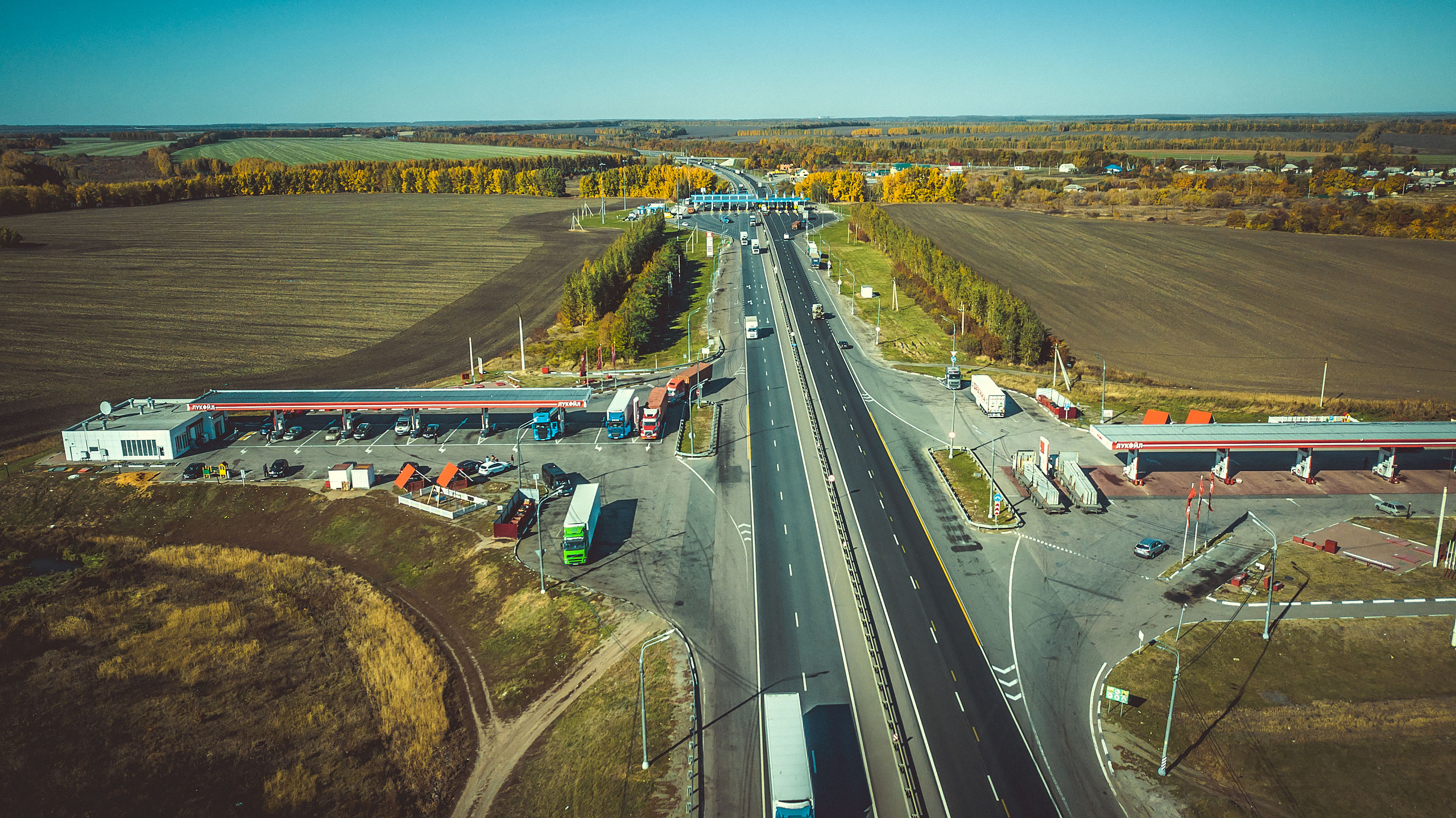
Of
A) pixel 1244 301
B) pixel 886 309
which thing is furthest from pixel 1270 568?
pixel 1244 301

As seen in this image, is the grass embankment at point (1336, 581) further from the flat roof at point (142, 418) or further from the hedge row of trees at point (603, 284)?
the hedge row of trees at point (603, 284)

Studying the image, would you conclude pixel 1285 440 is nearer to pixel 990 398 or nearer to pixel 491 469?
pixel 990 398

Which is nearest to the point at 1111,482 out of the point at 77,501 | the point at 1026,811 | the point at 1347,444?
the point at 1347,444

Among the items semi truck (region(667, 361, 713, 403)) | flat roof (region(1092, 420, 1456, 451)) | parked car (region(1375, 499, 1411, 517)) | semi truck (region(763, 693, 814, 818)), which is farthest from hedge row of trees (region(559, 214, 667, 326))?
parked car (region(1375, 499, 1411, 517))

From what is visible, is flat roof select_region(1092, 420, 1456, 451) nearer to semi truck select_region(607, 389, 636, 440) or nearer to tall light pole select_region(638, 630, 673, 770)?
tall light pole select_region(638, 630, 673, 770)

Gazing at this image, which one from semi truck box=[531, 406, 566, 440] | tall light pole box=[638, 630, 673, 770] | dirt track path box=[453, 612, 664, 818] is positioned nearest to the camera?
dirt track path box=[453, 612, 664, 818]

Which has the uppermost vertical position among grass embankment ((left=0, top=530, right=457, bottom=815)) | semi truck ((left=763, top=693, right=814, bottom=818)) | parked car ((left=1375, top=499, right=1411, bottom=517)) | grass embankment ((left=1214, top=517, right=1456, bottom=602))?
parked car ((left=1375, top=499, right=1411, bottom=517))
